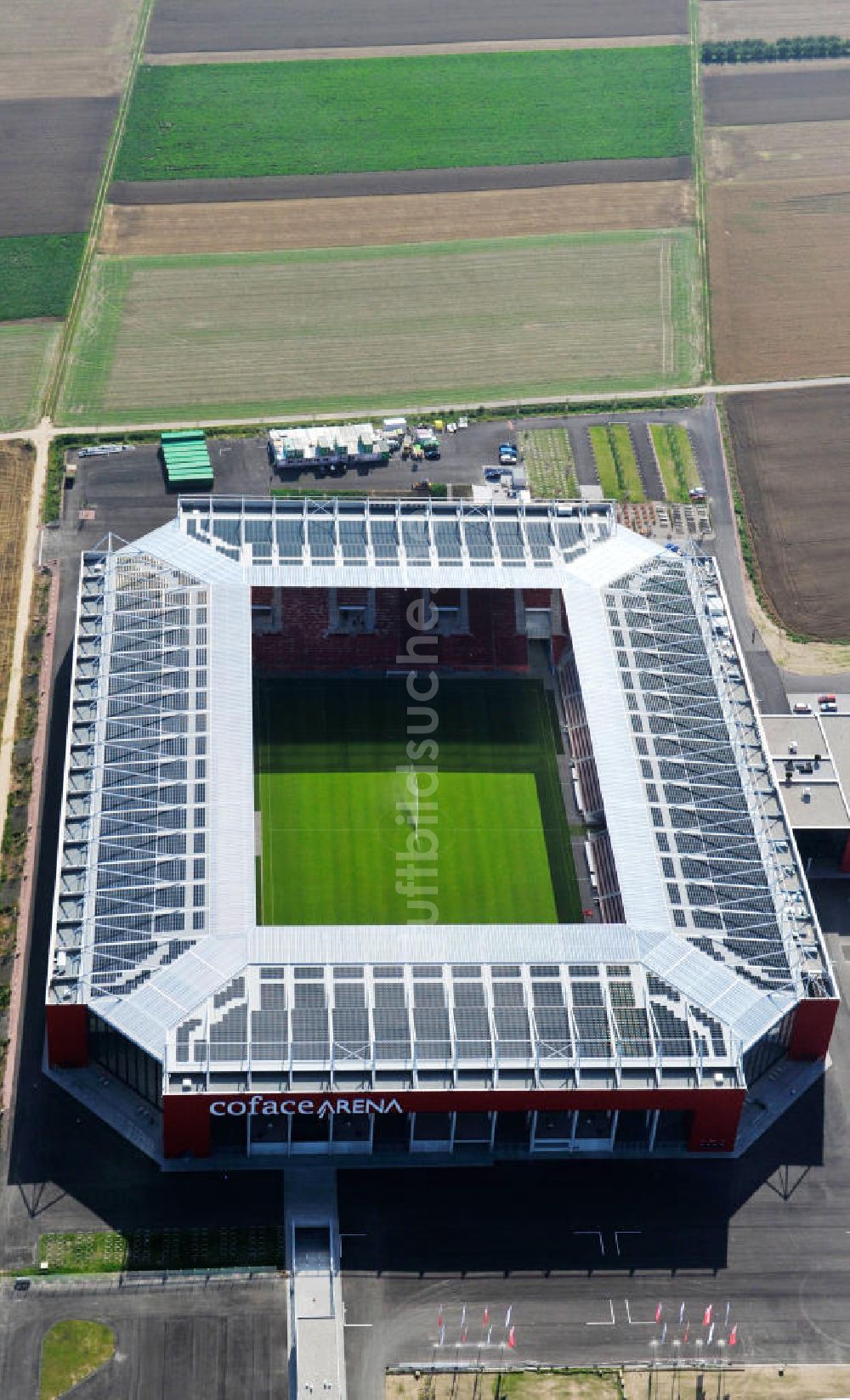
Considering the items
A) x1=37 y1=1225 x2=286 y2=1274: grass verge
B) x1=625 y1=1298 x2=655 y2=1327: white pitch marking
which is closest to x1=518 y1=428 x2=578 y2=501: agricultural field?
x1=37 y1=1225 x2=286 y2=1274: grass verge

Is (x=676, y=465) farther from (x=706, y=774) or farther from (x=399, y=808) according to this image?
(x=399, y=808)

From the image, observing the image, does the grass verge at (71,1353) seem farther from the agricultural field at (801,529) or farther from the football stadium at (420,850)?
the agricultural field at (801,529)

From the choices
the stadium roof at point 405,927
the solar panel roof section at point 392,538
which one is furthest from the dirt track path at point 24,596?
the solar panel roof section at point 392,538

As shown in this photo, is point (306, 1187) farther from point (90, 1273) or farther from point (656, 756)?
point (656, 756)

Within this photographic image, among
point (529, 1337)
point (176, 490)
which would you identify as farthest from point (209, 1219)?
point (176, 490)

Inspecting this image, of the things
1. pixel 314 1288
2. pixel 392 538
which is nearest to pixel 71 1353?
pixel 314 1288

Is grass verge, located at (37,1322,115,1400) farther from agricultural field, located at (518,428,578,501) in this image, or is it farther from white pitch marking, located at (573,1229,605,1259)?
agricultural field, located at (518,428,578,501)
